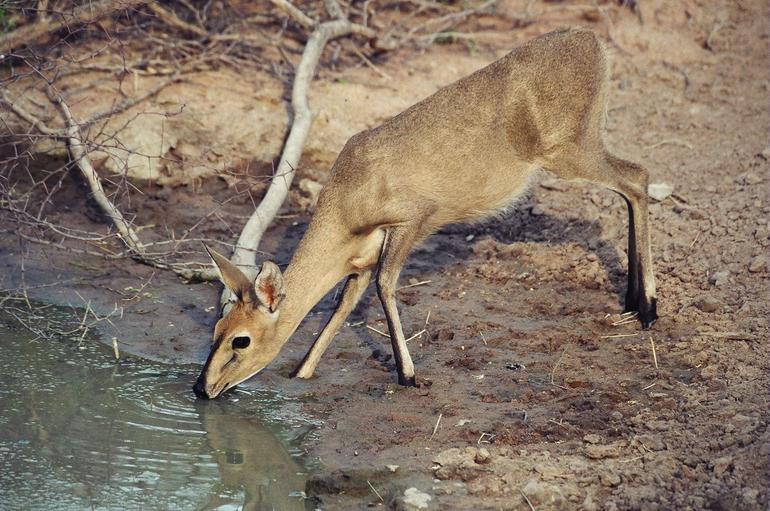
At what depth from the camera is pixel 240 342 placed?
709 centimetres

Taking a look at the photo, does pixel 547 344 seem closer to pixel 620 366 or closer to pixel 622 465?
pixel 620 366

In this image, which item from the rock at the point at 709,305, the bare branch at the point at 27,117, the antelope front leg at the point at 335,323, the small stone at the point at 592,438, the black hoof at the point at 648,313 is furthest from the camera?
the bare branch at the point at 27,117

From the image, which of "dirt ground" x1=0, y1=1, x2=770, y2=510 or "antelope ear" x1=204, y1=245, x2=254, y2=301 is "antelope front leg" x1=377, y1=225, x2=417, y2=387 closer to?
"dirt ground" x1=0, y1=1, x2=770, y2=510

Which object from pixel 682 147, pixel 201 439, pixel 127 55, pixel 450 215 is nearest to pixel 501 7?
pixel 682 147

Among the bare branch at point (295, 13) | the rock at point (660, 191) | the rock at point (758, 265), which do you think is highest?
the bare branch at point (295, 13)

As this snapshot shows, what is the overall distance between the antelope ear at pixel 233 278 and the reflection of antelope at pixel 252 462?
80 cm

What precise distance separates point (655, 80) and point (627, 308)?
15.7 ft

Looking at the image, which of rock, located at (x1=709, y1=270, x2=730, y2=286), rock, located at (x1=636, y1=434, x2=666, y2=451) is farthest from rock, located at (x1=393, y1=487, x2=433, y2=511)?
rock, located at (x1=709, y1=270, x2=730, y2=286)

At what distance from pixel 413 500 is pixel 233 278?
2216 millimetres

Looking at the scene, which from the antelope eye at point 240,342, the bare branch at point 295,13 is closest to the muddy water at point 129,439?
the antelope eye at point 240,342

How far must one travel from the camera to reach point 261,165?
35.0ft

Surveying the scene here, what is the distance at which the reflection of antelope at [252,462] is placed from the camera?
5.83 m

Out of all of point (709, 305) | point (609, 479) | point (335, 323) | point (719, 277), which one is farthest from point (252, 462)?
point (719, 277)

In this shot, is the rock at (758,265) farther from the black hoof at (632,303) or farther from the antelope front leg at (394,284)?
the antelope front leg at (394,284)
